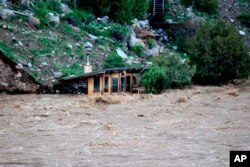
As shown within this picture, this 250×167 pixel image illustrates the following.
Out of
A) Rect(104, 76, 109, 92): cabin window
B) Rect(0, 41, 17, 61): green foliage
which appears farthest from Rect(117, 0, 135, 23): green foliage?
Rect(0, 41, 17, 61): green foliage

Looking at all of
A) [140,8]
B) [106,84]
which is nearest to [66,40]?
[106,84]

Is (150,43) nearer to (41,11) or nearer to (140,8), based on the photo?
(140,8)

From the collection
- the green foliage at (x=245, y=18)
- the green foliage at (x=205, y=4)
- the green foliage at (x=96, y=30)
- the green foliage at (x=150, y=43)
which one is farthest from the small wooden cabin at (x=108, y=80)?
the green foliage at (x=245, y=18)

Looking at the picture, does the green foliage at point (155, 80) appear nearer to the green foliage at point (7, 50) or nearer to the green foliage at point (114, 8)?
the green foliage at point (7, 50)

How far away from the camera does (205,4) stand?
138 feet

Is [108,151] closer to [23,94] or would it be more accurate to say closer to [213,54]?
[23,94]

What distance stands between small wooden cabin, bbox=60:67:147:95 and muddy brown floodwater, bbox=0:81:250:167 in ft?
3.66

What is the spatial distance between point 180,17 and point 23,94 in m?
18.5

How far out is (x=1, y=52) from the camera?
26344 millimetres

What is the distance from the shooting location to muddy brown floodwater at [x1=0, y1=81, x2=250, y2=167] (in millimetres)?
12898

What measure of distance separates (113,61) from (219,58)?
20.9 ft

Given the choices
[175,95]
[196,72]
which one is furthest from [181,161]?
[196,72]

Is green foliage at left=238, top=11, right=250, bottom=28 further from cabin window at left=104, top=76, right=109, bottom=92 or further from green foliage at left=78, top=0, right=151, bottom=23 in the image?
cabin window at left=104, top=76, right=109, bottom=92

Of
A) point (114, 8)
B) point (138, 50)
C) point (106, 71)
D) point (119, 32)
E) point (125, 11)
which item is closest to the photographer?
point (106, 71)
